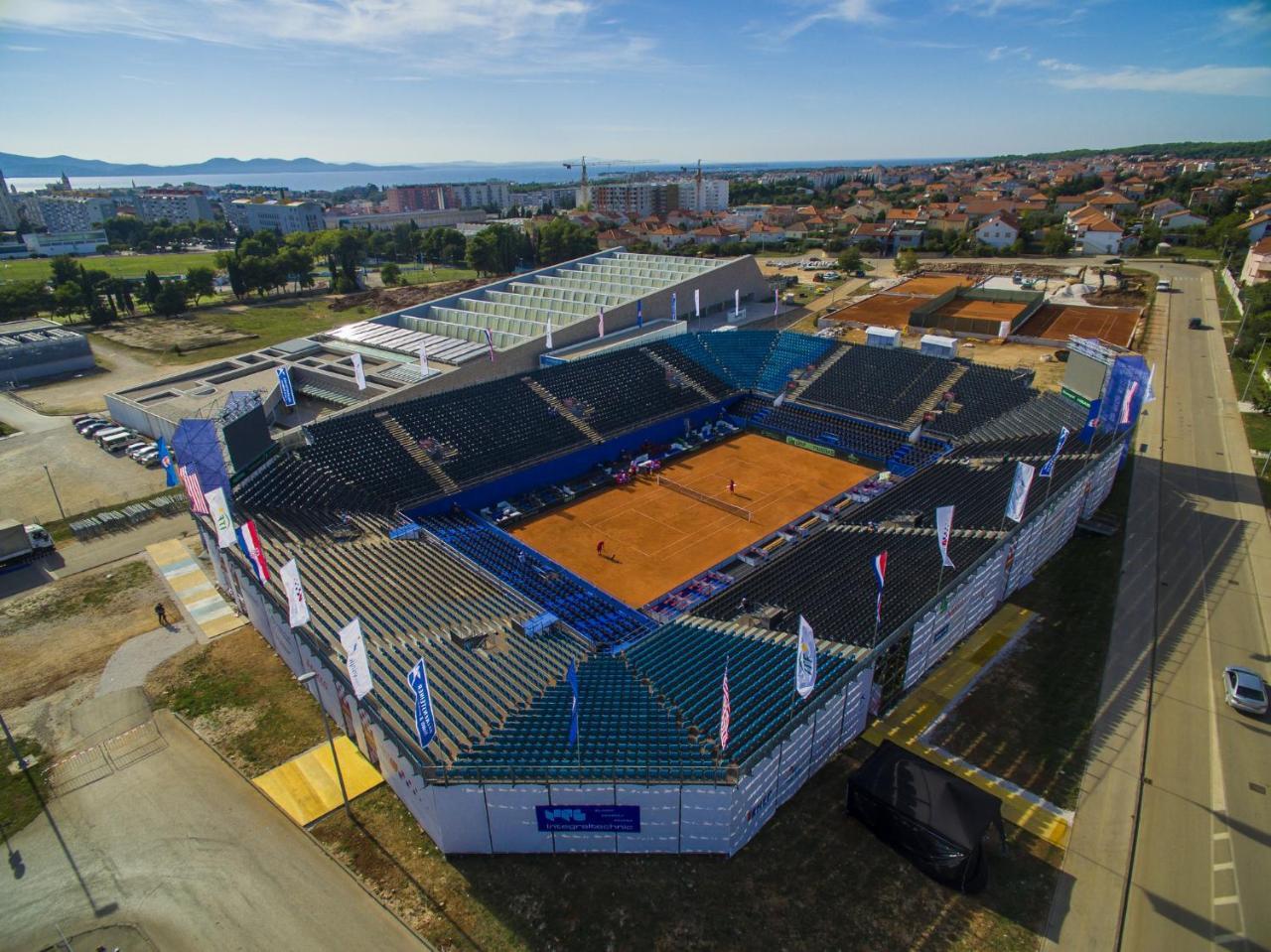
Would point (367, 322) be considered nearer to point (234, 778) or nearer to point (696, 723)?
point (234, 778)

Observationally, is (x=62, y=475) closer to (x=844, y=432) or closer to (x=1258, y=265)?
(x=844, y=432)

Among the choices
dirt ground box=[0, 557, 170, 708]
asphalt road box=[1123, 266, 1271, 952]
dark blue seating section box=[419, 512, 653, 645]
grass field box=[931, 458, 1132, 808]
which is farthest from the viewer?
dark blue seating section box=[419, 512, 653, 645]

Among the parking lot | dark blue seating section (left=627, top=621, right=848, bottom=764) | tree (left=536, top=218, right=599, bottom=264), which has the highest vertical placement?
tree (left=536, top=218, right=599, bottom=264)

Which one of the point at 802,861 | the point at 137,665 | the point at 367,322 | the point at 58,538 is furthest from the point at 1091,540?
the point at 367,322

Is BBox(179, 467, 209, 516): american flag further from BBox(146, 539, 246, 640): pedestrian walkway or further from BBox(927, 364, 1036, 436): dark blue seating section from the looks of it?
BBox(927, 364, 1036, 436): dark blue seating section

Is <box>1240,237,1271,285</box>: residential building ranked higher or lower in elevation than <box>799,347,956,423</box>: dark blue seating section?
higher

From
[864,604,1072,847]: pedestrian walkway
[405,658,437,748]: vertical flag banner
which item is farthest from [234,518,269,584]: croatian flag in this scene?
[864,604,1072,847]: pedestrian walkway
